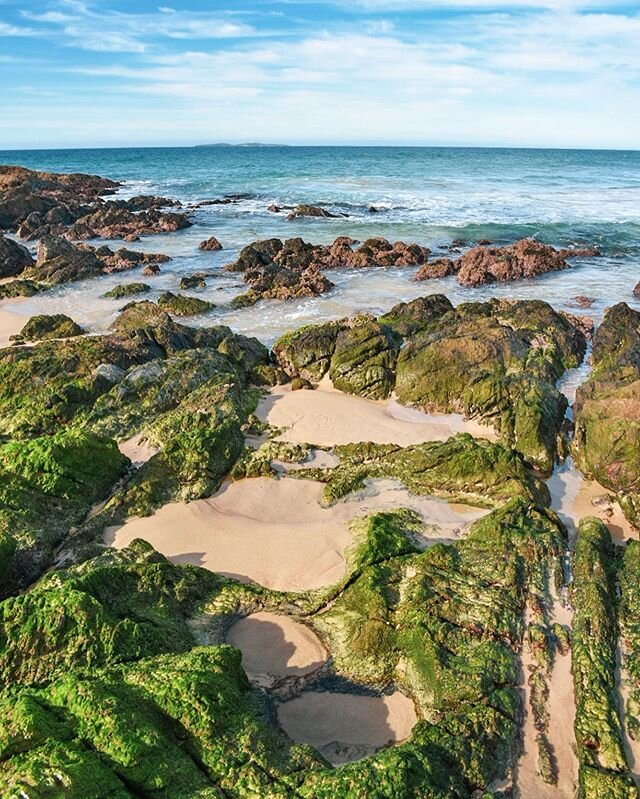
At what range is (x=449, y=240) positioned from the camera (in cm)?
2723

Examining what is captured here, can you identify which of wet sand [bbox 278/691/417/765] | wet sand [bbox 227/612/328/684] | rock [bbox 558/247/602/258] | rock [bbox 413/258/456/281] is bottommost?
wet sand [bbox 278/691/417/765]

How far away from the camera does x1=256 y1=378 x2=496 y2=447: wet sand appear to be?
9.27 metres

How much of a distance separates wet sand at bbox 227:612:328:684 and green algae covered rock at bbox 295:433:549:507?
226 cm

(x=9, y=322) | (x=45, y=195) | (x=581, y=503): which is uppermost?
(x=45, y=195)

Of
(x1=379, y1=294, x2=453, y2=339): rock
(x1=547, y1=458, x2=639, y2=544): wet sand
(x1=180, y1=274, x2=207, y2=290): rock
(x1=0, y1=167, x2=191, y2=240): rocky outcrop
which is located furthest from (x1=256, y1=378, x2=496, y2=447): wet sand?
(x1=0, y1=167, x2=191, y2=240): rocky outcrop

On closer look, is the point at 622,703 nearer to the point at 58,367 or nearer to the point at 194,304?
the point at 58,367

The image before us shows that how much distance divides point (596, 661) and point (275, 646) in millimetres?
2756

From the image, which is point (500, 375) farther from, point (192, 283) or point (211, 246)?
point (211, 246)

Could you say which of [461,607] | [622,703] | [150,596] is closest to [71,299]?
[150,596]

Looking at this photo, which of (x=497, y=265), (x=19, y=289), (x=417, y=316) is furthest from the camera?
(x=497, y=265)

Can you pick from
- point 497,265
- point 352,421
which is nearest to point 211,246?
point 497,265

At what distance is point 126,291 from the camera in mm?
18203

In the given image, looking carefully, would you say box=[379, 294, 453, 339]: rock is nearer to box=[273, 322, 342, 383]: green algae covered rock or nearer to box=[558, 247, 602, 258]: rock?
box=[273, 322, 342, 383]: green algae covered rock

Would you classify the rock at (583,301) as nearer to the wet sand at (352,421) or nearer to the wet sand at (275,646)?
the wet sand at (352,421)
